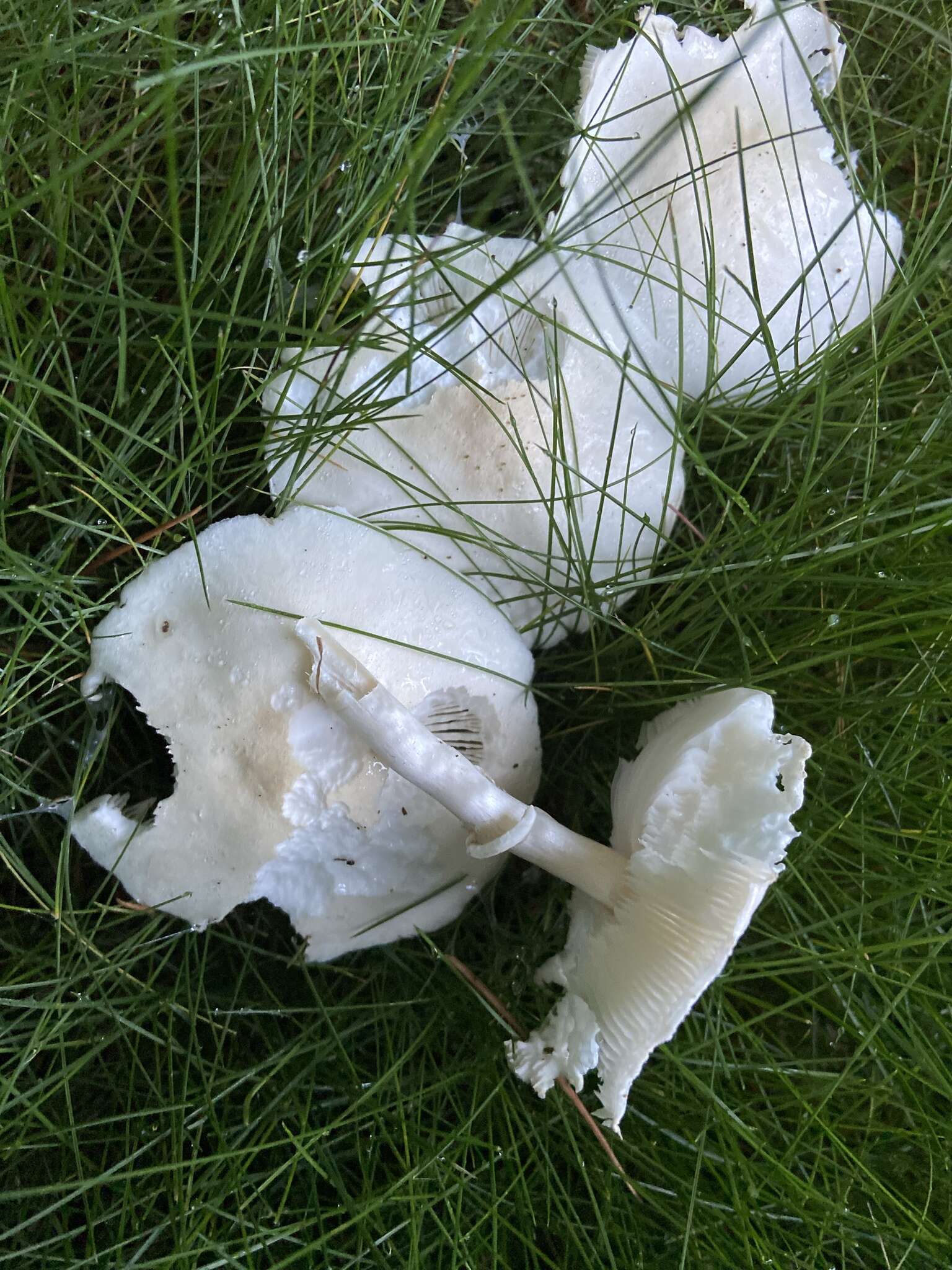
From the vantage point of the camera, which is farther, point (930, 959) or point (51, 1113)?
point (51, 1113)

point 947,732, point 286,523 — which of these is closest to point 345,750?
point 286,523

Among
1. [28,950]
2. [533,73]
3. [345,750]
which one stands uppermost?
[533,73]

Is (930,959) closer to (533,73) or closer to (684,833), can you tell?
(684,833)

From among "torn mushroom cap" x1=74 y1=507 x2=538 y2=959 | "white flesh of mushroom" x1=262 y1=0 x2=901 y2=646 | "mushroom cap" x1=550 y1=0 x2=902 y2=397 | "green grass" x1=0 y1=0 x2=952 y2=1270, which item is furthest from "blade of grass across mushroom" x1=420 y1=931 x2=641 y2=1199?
"mushroom cap" x1=550 y1=0 x2=902 y2=397

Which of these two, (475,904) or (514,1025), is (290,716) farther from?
(514,1025)

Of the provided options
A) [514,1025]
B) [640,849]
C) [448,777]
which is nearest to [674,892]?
[640,849]

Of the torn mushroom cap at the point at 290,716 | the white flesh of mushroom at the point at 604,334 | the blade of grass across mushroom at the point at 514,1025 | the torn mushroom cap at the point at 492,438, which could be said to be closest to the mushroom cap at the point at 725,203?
the white flesh of mushroom at the point at 604,334
